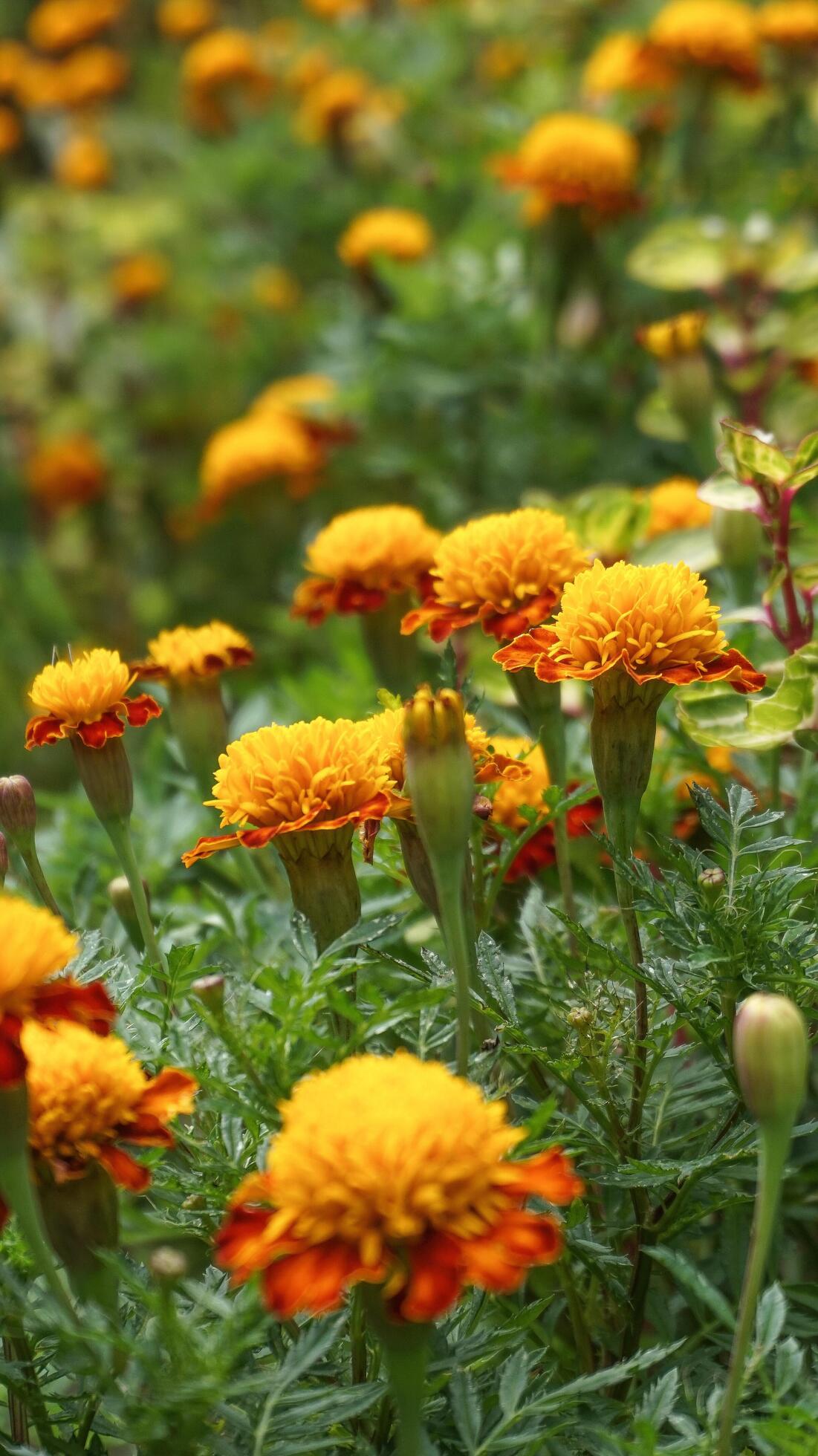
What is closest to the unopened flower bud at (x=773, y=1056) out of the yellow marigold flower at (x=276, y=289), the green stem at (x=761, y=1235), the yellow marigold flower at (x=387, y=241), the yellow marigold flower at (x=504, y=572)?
the green stem at (x=761, y=1235)

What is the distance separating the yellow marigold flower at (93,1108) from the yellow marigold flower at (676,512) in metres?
0.63

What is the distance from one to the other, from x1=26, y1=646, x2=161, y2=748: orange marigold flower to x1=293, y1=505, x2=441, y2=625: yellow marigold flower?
177 mm

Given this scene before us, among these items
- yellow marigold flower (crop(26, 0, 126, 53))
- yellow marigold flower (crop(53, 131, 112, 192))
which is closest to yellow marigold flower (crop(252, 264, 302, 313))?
yellow marigold flower (crop(53, 131, 112, 192))

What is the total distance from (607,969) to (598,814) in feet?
0.60

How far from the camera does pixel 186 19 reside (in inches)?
100

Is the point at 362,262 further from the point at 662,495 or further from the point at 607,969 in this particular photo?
the point at 607,969

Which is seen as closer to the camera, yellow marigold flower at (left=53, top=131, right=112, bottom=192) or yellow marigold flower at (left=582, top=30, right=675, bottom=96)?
yellow marigold flower at (left=582, top=30, right=675, bottom=96)

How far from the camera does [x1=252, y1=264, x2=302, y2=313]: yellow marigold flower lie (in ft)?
7.08

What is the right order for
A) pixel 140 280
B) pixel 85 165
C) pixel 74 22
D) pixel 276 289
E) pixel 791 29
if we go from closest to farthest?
pixel 791 29 → pixel 276 289 → pixel 140 280 → pixel 85 165 → pixel 74 22

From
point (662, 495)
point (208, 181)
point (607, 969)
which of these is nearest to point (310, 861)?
point (607, 969)

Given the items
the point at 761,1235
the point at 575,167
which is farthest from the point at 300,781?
the point at 575,167

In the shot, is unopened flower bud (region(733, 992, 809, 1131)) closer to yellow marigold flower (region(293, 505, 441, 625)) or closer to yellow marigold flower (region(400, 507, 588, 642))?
yellow marigold flower (region(400, 507, 588, 642))

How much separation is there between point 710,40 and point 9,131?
1.40 meters

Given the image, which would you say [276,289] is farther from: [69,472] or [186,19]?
[186,19]
